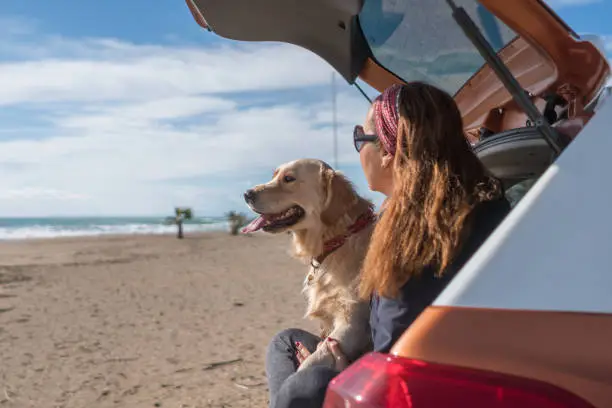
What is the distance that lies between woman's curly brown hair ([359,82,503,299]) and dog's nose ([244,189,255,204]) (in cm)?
208

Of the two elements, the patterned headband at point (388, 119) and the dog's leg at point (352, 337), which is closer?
the patterned headband at point (388, 119)

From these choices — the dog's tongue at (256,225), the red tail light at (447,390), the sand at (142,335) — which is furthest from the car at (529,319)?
the sand at (142,335)

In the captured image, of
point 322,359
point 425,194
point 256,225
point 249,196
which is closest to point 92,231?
point 249,196

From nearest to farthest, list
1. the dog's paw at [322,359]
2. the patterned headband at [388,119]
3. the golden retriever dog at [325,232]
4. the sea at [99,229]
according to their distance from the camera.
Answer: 1. the patterned headband at [388,119]
2. the dog's paw at [322,359]
3. the golden retriever dog at [325,232]
4. the sea at [99,229]

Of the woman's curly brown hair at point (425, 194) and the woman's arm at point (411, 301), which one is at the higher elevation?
the woman's curly brown hair at point (425, 194)

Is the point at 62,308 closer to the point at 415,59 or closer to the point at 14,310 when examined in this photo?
the point at 14,310

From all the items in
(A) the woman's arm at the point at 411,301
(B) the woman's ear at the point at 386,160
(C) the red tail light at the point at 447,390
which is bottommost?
(C) the red tail light at the point at 447,390

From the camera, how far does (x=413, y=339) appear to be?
107 centimetres

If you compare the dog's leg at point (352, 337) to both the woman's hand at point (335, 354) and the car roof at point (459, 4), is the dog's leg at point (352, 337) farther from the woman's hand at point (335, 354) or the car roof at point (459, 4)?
the car roof at point (459, 4)

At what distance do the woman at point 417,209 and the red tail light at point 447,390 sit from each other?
41cm

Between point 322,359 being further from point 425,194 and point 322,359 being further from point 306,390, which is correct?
point 425,194

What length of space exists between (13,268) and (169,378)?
13.8m

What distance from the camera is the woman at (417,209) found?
57.6 inches

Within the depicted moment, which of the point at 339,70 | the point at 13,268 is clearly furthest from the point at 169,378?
the point at 13,268
